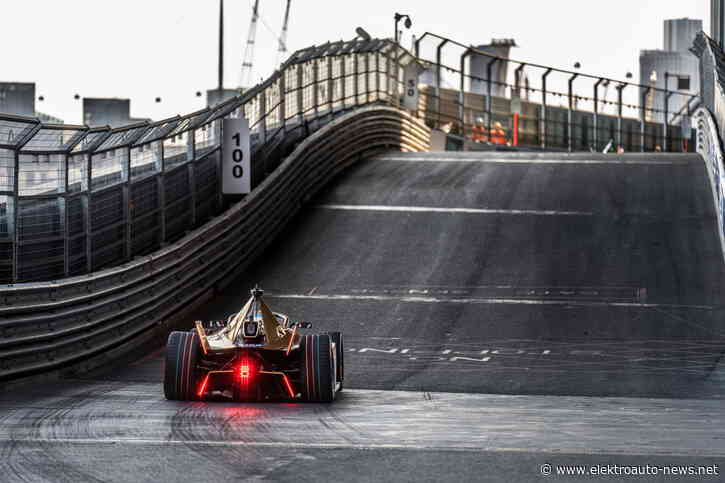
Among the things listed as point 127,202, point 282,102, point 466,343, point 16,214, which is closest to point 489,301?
point 466,343

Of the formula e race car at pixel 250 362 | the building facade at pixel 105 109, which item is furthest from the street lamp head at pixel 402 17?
the building facade at pixel 105 109

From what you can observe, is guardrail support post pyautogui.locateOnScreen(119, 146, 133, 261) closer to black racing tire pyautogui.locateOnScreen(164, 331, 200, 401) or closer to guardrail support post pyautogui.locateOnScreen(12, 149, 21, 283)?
guardrail support post pyautogui.locateOnScreen(12, 149, 21, 283)

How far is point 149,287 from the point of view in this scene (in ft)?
62.9

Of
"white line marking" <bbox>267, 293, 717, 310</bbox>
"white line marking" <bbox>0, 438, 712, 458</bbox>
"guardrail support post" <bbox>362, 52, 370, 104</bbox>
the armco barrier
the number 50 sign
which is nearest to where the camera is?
"white line marking" <bbox>0, 438, 712, 458</bbox>

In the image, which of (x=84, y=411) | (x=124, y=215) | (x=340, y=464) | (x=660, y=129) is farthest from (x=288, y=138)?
(x=660, y=129)

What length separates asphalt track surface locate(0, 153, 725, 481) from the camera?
34.4 ft

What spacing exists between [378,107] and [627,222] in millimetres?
11986

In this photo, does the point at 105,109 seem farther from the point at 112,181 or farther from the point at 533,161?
the point at 112,181

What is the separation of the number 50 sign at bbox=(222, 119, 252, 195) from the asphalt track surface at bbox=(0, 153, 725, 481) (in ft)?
4.85

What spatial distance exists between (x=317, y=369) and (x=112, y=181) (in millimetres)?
6143

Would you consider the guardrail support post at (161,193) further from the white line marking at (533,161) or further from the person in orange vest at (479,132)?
the person in orange vest at (479,132)

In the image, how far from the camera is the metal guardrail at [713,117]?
82.0 ft

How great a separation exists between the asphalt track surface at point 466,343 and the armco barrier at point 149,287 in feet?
1.36

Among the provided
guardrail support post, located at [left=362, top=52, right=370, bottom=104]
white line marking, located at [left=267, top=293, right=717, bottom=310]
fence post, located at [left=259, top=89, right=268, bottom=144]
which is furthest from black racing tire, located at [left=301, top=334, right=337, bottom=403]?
guardrail support post, located at [left=362, top=52, right=370, bottom=104]
